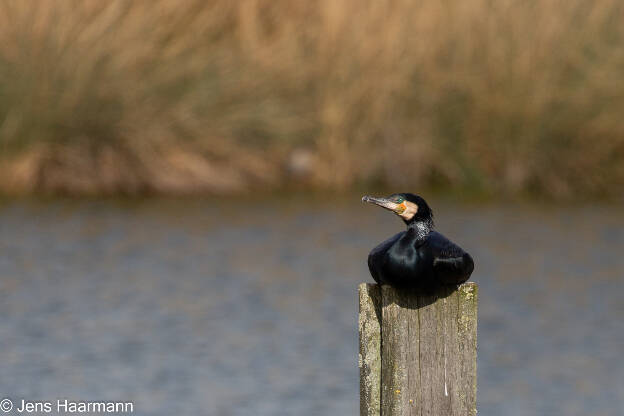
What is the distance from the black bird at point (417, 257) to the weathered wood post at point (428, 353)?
44 mm

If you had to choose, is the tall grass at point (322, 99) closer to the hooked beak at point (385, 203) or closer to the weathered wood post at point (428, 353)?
the hooked beak at point (385, 203)

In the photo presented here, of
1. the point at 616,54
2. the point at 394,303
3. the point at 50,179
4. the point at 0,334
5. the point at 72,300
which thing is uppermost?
the point at 616,54

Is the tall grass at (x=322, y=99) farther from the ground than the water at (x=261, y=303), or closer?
farther from the ground

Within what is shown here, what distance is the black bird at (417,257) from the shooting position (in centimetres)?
380

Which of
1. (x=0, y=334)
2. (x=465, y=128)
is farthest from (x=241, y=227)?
(x=0, y=334)

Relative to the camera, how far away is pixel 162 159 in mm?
16844

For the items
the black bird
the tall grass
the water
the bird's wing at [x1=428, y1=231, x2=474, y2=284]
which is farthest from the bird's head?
the tall grass

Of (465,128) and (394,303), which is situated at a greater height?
(465,128)

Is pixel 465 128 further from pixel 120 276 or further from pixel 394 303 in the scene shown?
pixel 394 303

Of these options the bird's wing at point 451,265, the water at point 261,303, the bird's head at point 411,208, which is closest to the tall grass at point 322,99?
the water at point 261,303

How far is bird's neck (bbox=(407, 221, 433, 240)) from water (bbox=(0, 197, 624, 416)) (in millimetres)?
4045

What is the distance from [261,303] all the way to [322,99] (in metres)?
6.12

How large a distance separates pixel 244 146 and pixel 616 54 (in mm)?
4683

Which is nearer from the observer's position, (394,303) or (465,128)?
(394,303)
